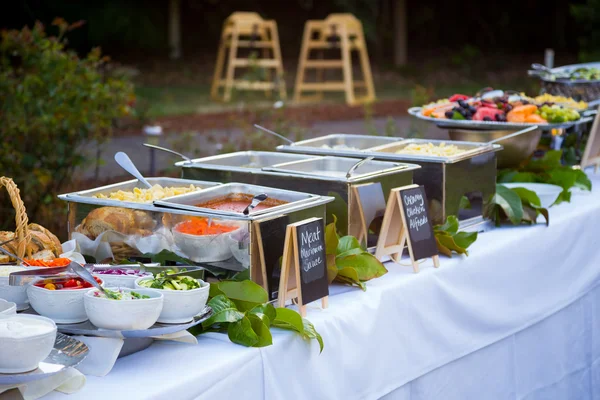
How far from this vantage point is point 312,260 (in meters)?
1.79

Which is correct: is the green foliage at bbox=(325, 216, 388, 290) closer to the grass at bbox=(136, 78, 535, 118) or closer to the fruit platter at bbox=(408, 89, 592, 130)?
the fruit platter at bbox=(408, 89, 592, 130)

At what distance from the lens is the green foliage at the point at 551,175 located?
2.99 meters

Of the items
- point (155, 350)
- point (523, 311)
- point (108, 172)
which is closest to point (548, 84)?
point (523, 311)

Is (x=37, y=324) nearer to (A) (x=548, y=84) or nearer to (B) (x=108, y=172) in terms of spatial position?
(A) (x=548, y=84)

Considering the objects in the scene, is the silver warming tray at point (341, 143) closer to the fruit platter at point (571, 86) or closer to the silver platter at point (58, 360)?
the silver platter at point (58, 360)

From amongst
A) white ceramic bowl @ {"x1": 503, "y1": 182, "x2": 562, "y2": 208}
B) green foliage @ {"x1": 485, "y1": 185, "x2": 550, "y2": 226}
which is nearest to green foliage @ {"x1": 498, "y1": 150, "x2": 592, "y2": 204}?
white ceramic bowl @ {"x1": 503, "y1": 182, "x2": 562, "y2": 208}

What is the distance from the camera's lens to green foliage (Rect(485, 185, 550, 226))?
2586 millimetres

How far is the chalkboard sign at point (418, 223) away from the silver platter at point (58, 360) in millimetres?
946

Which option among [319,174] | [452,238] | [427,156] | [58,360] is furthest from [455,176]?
[58,360]

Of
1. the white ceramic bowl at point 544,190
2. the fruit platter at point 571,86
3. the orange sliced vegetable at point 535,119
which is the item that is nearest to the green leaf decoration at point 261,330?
the white ceramic bowl at point 544,190

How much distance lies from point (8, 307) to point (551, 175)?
2.16 meters

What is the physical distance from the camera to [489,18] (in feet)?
56.8

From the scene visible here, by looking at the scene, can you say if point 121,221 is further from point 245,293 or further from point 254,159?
point 254,159

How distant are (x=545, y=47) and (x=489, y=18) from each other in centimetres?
128
